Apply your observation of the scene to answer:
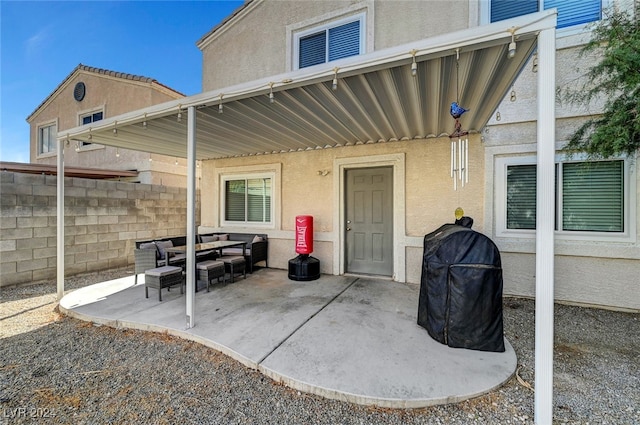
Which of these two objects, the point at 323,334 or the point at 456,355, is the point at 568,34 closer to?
the point at 456,355

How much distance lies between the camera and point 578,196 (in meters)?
4.27

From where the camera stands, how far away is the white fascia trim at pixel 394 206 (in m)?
5.18

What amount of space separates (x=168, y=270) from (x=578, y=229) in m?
6.48

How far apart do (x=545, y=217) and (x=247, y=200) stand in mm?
6141

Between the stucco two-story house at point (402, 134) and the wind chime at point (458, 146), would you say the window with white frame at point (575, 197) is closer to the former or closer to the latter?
the stucco two-story house at point (402, 134)

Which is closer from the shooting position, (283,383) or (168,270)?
(283,383)

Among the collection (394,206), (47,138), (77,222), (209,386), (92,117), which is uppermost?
(92,117)

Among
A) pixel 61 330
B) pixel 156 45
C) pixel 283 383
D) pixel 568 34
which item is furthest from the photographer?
pixel 156 45

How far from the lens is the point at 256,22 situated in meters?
6.34

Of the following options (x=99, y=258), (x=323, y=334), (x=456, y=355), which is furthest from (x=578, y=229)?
(x=99, y=258)

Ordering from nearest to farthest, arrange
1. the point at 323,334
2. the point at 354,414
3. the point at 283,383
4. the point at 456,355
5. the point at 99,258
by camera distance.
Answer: the point at 354,414 → the point at 283,383 → the point at 456,355 → the point at 323,334 → the point at 99,258

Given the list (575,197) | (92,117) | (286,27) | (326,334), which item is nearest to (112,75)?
(92,117)

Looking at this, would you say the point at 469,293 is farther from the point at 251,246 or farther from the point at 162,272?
the point at 251,246

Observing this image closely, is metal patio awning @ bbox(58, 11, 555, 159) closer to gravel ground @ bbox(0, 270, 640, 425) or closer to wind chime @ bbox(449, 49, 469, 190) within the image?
wind chime @ bbox(449, 49, 469, 190)
